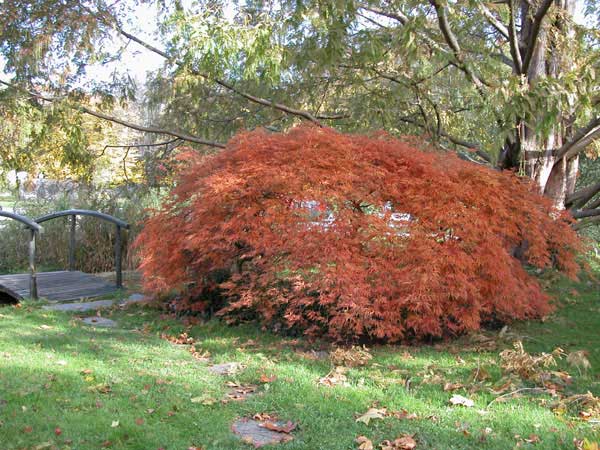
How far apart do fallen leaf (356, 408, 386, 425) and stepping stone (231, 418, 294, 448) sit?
0.49 m

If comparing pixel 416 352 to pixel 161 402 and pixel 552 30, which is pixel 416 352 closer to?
pixel 161 402

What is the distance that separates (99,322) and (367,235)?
3563 millimetres

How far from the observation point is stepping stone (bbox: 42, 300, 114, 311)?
8.18m

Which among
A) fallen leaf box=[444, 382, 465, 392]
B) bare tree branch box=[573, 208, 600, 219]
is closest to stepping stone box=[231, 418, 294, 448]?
fallen leaf box=[444, 382, 465, 392]

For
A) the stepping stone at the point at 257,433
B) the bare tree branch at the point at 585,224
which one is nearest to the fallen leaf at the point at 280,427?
the stepping stone at the point at 257,433

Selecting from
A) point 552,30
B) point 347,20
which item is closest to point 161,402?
point 347,20

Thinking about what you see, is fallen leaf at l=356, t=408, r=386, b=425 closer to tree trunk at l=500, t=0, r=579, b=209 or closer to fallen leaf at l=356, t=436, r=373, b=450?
fallen leaf at l=356, t=436, r=373, b=450

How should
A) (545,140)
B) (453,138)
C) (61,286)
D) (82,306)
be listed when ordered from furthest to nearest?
(61,286)
(453,138)
(82,306)
(545,140)

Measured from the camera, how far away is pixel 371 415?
4.09 meters

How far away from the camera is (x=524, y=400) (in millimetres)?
4492

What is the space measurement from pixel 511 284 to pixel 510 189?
46.6 inches

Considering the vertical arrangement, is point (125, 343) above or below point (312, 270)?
below

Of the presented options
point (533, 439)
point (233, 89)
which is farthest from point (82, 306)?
point (533, 439)

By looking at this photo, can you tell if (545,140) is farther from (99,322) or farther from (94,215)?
(94,215)
